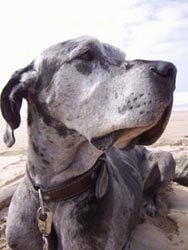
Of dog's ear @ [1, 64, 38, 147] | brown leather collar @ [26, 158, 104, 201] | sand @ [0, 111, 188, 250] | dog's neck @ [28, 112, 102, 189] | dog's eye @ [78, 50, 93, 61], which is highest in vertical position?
dog's eye @ [78, 50, 93, 61]

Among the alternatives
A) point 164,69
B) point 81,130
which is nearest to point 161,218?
point 81,130

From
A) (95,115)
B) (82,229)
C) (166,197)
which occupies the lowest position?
(166,197)

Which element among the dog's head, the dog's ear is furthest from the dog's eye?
the dog's ear

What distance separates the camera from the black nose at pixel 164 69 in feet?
8.68

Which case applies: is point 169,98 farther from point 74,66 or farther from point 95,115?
point 74,66

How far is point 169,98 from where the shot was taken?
105 inches

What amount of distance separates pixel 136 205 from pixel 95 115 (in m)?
1.42

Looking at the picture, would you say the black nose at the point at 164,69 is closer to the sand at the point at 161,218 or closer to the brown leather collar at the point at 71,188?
the brown leather collar at the point at 71,188

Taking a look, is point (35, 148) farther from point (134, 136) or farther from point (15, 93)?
point (134, 136)

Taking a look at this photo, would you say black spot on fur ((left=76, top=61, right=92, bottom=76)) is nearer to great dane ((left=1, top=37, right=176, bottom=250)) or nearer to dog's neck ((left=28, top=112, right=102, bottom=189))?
great dane ((left=1, top=37, right=176, bottom=250))

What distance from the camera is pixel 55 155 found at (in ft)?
10.9

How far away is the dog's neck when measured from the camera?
326 centimetres

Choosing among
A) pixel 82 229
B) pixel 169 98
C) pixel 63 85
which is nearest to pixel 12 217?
pixel 82 229

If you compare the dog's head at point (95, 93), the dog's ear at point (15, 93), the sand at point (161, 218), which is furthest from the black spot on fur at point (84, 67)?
the sand at point (161, 218)
